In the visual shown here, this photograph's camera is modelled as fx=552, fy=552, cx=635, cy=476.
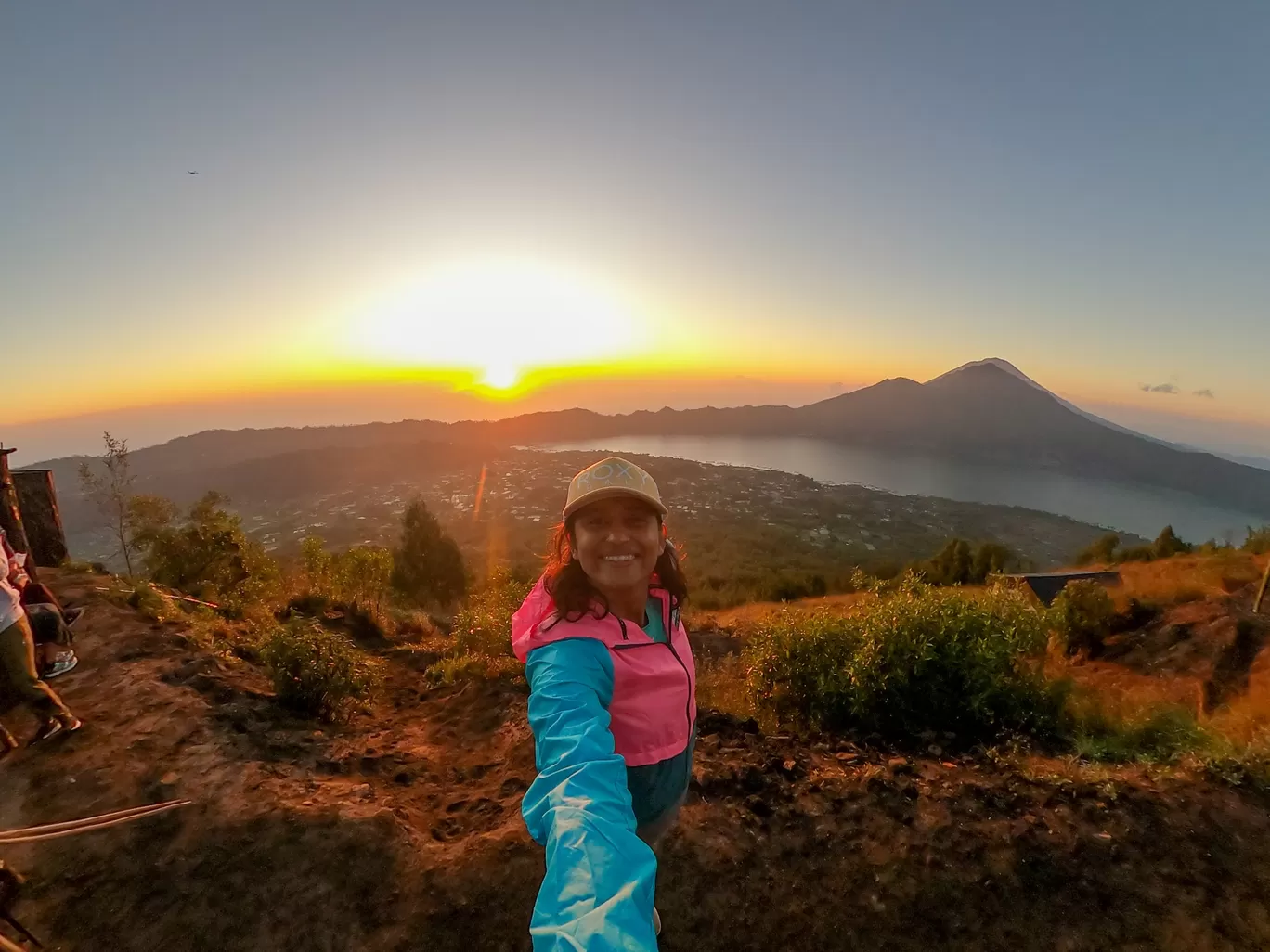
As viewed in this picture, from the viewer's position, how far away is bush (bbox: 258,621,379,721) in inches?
236

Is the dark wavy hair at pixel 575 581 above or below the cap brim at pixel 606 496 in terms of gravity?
below

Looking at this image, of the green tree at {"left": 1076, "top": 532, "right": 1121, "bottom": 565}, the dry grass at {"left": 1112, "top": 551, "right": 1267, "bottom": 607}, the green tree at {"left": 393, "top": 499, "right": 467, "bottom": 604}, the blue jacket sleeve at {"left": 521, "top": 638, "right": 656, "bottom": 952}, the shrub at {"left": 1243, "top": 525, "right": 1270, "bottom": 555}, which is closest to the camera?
the blue jacket sleeve at {"left": 521, "top": 638, "right": 656, "bottom": 952}

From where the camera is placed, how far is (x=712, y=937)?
3.35m

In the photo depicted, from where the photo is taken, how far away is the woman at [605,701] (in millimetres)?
1161

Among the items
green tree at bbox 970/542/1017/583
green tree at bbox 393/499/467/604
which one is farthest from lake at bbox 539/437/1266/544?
green tree at bbox 393/499/467/604

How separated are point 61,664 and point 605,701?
286 inches

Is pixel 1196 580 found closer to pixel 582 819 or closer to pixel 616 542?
pixel 616 542

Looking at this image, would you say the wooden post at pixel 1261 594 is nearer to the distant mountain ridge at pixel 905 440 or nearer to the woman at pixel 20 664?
the woman at pixel 20 664

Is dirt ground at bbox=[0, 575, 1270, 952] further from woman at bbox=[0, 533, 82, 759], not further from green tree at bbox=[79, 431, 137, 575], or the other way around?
green tree at bbox=[79, 431, 137, 575]

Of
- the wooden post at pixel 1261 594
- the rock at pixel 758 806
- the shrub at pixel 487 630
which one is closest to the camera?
the rock at pixel 758 806

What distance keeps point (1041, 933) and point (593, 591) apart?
3674mm

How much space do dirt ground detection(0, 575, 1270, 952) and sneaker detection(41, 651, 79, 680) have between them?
2.81 feet

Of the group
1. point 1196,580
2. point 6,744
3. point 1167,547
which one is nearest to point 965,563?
point 1167,547

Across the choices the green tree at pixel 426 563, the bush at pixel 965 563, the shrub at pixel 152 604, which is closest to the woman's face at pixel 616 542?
the shrub at pixel 152 604
